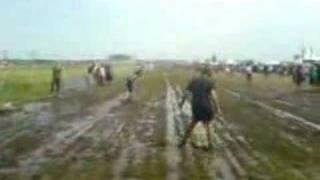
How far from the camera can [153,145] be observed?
19172mm

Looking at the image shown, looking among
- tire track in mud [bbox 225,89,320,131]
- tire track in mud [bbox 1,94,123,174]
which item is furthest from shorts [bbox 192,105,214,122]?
tire track in mud [bbox 225,89,320,131]

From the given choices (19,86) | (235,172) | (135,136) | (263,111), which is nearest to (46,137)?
(135,136)

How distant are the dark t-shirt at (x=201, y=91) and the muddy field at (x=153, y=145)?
1.01m

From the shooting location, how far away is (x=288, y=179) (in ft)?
44.6

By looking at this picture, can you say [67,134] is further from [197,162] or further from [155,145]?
[197,162]

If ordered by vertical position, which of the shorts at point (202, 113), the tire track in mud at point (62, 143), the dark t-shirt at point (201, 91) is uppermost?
the dark t-shirt at point (201, 91)

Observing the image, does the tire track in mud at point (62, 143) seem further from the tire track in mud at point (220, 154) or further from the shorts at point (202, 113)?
the shorts at point (202, 113)

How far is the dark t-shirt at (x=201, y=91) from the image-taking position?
18016mm

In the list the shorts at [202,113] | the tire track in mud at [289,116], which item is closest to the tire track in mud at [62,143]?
the shorts at [202,113]

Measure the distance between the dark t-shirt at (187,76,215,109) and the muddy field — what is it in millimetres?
1011

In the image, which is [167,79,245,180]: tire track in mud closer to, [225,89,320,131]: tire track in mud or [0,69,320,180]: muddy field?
[0,69,320,180]: muddy field

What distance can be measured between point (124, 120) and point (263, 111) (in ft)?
23.7

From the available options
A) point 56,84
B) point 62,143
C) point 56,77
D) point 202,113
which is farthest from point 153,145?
point 56,84

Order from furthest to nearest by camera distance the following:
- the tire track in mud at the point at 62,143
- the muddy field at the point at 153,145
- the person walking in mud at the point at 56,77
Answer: the person walking in mud at the point at 56,77 → the tire track in mud at the point at 62,143 → the muddy field at the point at 153,145
